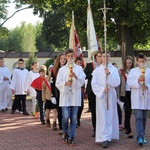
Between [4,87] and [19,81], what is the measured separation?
137 cm

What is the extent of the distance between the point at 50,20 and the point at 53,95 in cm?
4112

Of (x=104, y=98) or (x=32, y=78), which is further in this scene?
(x=32, y=78)

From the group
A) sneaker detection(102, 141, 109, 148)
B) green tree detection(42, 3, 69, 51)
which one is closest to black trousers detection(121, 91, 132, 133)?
sneaker detection(102, 141, 109, 148)

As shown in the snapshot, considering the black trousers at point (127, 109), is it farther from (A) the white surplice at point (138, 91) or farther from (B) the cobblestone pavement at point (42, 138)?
(A) the white surplice at point (138, 91)

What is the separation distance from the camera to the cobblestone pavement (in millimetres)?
7938

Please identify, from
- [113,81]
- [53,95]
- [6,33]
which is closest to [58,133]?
[53,95]

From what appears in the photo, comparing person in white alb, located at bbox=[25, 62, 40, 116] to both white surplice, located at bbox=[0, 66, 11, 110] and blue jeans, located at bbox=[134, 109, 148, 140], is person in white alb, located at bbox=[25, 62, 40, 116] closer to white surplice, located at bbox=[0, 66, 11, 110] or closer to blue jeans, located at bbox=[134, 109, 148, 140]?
white surplice, located at bbox=[0, 66, 11, 110]

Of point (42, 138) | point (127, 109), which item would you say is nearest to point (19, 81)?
point (42, 138)

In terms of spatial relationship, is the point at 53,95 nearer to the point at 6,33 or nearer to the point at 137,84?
the point at 137,84

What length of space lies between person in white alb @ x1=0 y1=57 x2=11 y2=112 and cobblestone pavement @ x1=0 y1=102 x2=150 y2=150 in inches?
135

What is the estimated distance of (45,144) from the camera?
8281 mm

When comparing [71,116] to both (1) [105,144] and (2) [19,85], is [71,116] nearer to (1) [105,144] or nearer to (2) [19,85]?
(1) [105,144]

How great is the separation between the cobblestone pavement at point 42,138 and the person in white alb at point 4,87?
343 centimetres

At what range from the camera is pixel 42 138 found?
29.6 ft
